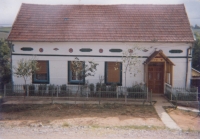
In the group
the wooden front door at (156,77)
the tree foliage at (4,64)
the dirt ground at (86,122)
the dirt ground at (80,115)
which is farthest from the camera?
the tree foliage at (4,64)

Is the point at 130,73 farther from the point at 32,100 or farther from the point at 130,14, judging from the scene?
the point at 32,100

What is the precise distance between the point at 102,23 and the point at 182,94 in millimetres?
7650

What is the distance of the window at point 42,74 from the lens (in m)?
16.2

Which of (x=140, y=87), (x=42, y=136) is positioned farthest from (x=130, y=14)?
(x=42, y=136)

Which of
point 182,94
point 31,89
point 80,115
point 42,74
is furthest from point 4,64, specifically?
point 182,94

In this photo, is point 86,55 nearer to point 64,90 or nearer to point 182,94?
point 64,90

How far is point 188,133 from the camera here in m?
9.05

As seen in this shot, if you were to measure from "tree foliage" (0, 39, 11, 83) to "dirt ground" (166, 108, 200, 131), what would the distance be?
12099 millimetres

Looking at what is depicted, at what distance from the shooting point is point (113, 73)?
16094mm

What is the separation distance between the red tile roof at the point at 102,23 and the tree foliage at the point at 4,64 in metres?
3.80

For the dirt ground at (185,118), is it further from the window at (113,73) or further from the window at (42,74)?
the window at (42,74)

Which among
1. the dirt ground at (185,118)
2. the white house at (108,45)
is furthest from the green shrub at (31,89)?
the dirt ground at (185,118)

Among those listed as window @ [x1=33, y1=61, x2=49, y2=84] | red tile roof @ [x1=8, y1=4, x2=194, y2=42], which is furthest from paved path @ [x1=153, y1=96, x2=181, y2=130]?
window @ [x1=33, y1=61, x2=49, y2=84]

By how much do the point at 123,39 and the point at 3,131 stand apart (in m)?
9.73
